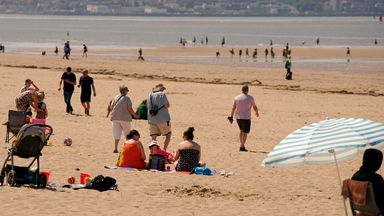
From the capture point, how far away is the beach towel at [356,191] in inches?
348

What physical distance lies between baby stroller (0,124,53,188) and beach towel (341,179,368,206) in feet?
17.1

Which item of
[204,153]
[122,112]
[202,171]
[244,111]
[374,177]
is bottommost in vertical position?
[204,153]

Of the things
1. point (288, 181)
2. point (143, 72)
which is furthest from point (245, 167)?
point (143, 72)

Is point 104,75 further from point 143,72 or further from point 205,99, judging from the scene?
point 205,99

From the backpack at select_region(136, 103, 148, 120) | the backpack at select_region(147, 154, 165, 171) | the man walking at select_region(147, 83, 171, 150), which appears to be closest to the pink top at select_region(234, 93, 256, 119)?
the man walking at select_region(147, 83, 171, 150)

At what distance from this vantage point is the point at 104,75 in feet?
135

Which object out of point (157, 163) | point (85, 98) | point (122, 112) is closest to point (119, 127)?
point (122, 112)

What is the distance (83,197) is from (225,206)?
186 cm

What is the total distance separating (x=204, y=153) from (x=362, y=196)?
8.78 m

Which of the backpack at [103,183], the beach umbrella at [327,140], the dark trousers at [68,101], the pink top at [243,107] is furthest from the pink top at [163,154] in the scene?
the dark trousers at [68,101]

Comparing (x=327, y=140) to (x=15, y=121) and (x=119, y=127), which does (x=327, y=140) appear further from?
(x=15, y=121)

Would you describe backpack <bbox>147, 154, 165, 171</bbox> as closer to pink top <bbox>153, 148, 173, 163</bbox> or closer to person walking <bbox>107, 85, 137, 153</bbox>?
pink top <bbox>153, 148, 173, 163</bbox>

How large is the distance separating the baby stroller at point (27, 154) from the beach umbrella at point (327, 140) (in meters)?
4.41

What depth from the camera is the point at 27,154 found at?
516 inches
